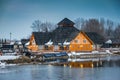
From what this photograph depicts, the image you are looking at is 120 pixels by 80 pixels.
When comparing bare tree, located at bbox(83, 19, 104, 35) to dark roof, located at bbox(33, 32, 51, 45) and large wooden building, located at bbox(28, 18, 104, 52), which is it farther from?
dark roof, located at bbox(33, 32, 51, 45)

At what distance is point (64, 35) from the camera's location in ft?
76.2

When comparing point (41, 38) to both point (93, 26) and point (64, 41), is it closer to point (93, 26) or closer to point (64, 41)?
point (64, 41)

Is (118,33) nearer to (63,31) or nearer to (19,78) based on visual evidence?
(63,31)

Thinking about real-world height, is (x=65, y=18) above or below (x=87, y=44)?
above

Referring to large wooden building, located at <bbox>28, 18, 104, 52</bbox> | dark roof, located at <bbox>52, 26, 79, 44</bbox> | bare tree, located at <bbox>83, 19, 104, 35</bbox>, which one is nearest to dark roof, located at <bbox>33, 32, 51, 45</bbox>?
large wooden building, located at <bbox>28, 18, 104, 52</bbox>

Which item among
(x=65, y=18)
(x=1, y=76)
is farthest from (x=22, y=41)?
(x=1, y=76)

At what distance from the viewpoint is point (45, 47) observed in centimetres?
2309

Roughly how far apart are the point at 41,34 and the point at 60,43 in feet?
6.05

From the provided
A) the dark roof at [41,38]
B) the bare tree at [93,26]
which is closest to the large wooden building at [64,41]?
the dark roof at [41,38]

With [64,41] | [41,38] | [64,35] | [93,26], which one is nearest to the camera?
[64,41]

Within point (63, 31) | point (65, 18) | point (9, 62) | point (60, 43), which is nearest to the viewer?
point (9, 62)

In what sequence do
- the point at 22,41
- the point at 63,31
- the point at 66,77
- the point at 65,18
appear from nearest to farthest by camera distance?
the point at 66,77 → the point at 63,31 → the point at 65,18 → the point at 22,41

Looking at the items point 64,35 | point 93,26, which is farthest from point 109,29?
point 64,35

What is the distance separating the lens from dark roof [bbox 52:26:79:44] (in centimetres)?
2256
